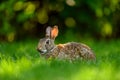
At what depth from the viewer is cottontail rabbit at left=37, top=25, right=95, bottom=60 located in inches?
Result: 286

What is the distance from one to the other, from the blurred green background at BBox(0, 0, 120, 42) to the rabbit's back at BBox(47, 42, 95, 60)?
5343 millimetres

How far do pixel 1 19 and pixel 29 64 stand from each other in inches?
291

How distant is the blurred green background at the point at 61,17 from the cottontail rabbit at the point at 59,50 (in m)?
5.36

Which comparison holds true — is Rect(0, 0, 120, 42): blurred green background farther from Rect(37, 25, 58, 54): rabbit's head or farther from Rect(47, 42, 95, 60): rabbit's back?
Rect(37, 25, 58, 54): rabbit's head

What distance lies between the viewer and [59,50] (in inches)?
294

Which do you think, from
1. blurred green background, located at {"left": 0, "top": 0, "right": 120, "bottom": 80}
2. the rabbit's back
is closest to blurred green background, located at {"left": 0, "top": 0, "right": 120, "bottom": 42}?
blurred green background, located at {"left": 0, "top": 0, "right": 120, "bottom": 80}

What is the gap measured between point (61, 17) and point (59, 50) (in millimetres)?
6083

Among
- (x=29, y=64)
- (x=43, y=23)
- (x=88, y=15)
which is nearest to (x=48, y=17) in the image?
(x=43, y=23)

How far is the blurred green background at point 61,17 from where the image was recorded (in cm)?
1297

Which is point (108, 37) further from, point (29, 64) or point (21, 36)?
point (29, 64)

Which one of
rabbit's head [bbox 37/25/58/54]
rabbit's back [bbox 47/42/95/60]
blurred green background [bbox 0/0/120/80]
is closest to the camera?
rabbit's head [bbox 37/25/58/54]

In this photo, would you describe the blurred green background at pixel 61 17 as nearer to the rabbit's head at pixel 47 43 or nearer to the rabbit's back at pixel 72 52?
the rabbit's back at pixel 72 52

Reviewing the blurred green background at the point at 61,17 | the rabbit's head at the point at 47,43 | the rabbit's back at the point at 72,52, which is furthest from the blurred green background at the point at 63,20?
the rabbit's head at the point at 47,43

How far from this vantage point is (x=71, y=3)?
42.4ft
